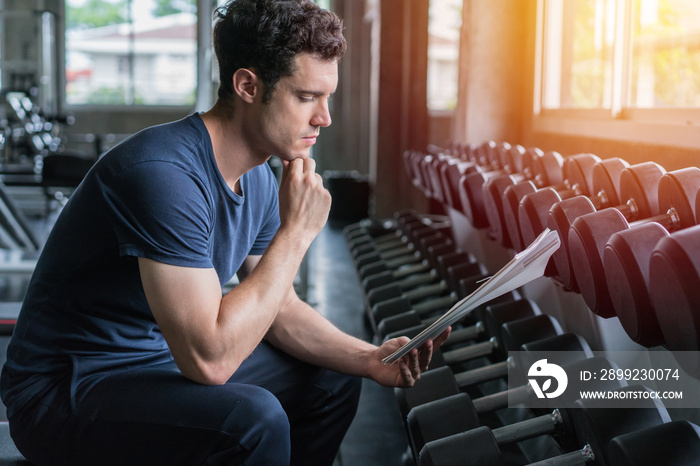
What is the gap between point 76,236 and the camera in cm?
118

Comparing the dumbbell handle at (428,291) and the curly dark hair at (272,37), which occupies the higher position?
the curly dark hair at (272,37)

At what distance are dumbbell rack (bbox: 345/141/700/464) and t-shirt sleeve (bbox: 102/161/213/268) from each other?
2.35 ft

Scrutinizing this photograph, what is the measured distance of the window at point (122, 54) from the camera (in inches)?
450

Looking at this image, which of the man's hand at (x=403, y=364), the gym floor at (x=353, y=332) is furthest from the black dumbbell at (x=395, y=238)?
the man's hand at (x=403, y=364)

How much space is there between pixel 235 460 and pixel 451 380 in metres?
0.69

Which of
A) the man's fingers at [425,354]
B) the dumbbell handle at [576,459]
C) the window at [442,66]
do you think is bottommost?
the dumbbell handle at [576,459]

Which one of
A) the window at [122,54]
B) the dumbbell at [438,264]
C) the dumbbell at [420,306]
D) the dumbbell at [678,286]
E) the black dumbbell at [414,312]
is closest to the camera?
the dumbbell at [678,286]

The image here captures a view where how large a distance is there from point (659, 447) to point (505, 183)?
1008 mm

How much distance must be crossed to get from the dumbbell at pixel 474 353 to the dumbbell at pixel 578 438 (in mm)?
246

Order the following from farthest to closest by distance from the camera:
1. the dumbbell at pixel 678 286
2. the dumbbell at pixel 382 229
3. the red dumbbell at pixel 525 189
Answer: the dumbbell at pixel 382 229 < the red dumbbell at pixel 525 189 < the dumbbell at pixel 678 286

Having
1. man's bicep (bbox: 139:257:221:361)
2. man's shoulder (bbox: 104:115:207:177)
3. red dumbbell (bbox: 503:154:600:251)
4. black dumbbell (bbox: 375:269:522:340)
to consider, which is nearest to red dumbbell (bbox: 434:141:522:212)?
black dumbbell (bbox: 375:269:522:340)

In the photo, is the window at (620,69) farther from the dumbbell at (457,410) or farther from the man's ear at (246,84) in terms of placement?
the man's ear at (246,84)

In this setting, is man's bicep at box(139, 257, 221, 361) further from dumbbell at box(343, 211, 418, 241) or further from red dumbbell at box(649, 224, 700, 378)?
dumbbell at box(343, 211, 418, 241)

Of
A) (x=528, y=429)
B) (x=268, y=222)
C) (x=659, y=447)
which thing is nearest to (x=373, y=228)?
(x=268, y=222)
